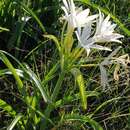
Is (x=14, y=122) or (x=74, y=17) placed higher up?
(x=74, y=17)

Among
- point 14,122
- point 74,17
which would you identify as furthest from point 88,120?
point 74,17

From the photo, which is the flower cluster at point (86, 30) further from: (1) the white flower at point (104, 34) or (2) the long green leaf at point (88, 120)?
(2) the long green leaf at point (88, 120)

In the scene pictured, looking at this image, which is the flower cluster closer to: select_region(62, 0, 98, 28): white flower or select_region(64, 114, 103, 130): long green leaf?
select_region(62, 0, 98, 28): white flower

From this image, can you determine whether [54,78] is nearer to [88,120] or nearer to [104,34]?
[88,120]

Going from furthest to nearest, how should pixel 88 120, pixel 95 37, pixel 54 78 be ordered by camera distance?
pixel 54 78 < pixel 88 120 < pixel 95 37

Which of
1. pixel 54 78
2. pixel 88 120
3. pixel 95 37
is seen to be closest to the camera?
pixel 95 37

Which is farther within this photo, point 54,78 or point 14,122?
point 54,78

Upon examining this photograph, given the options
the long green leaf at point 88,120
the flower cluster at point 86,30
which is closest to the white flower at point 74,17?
the flower cluster at point 86,30

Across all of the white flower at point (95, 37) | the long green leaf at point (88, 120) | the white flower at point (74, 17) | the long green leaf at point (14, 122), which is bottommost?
the long green leaf at point (88, 120)
